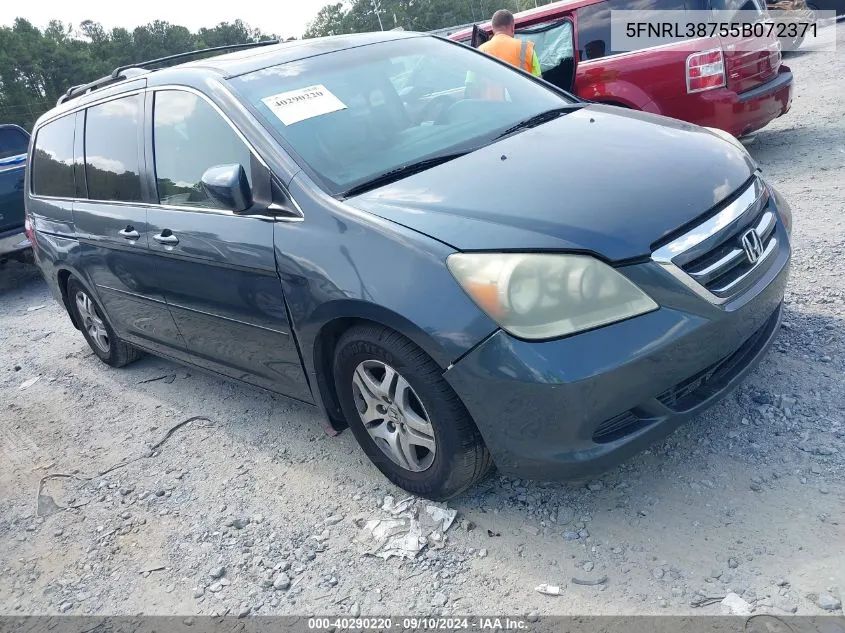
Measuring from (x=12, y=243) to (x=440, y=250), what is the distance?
26.3 feet

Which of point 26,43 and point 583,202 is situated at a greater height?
point 26,43

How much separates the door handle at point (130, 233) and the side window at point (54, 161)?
94 cm

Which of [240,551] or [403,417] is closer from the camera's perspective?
[403,417]

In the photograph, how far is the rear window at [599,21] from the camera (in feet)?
21.2

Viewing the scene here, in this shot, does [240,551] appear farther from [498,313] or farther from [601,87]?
[601,87]

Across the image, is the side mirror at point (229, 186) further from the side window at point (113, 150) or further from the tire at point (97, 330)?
the tire at point (97, 330)

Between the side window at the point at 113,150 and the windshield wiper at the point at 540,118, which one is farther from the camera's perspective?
the side window at the point at 113,150

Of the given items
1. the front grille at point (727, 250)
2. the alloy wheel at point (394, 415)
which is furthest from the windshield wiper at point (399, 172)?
the front grille at point (727, 250)

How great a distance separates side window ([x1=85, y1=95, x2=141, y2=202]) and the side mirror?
42.1 inches

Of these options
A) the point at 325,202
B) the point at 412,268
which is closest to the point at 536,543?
the point at 412,268

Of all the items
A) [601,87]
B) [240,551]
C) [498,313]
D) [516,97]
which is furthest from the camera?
[601,87]

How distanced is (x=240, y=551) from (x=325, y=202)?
4.79 ft

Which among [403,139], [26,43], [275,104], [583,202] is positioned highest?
[26,43]

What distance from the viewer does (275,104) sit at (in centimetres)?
319
